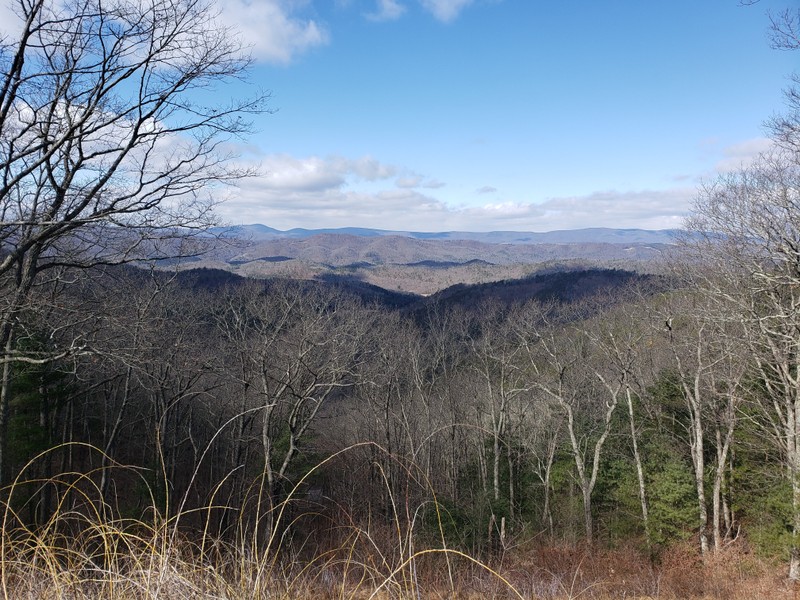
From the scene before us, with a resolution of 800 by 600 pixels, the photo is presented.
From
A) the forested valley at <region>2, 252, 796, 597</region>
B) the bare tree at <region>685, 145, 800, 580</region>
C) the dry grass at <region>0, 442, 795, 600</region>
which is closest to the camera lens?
the dry grass at <region>0, 442, 795, 600</region>

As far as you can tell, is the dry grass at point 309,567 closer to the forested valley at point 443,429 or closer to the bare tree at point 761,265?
the forested valley at point 443,429

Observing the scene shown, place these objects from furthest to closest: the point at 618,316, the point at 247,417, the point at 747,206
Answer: the point at 618,316 < the point at 247,417 < the point at 747,206

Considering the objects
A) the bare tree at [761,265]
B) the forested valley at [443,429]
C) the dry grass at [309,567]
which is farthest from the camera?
the forested valley at [443,429]

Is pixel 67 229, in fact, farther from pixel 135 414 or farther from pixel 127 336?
pixel 135 414

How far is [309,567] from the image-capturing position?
3709 millimetres

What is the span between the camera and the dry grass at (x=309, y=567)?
7.55 ft

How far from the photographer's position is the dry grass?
2.30 metres

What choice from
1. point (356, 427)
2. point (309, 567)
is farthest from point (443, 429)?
point (356, 427)

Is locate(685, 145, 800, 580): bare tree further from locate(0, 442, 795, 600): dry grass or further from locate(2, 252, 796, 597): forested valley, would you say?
locate(0, 442, 795, 600): dry grass

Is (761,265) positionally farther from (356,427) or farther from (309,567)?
(356,427)

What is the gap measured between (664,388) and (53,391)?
2119cm

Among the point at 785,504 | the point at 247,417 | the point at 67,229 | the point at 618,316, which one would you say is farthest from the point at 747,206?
the point at 247,417

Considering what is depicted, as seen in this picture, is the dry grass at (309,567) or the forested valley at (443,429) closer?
the dry grass at (309,567)

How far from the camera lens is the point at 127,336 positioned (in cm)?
723
